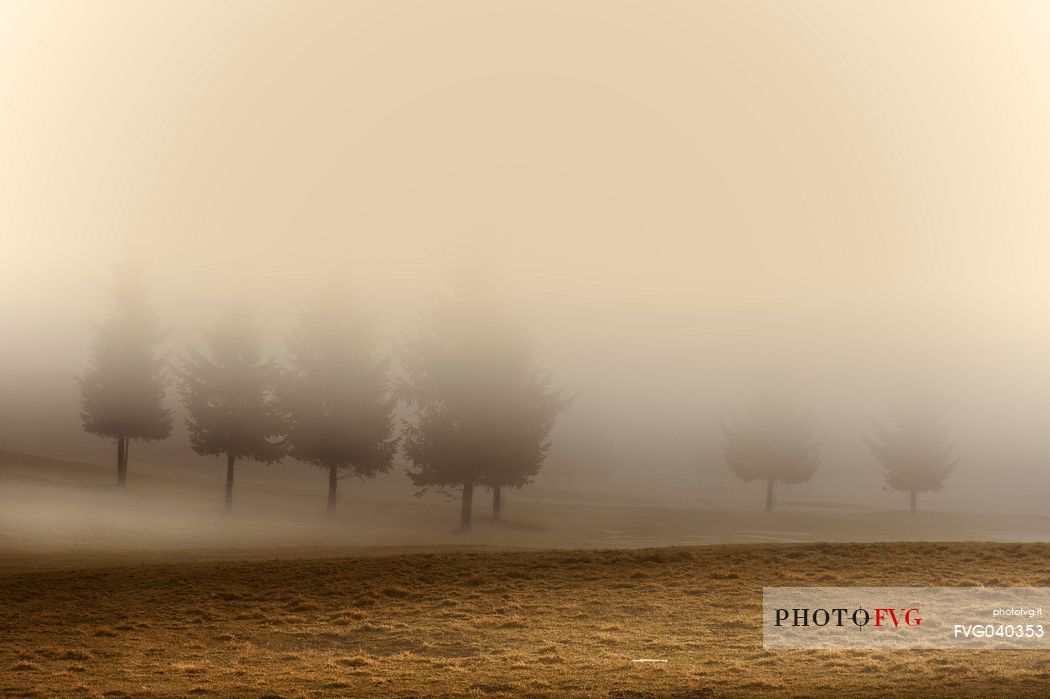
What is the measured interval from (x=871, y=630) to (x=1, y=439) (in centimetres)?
8874

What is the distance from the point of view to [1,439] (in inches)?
3287

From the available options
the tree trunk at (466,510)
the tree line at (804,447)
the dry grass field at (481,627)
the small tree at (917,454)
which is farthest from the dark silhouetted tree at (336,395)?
the small tree at (917,454)

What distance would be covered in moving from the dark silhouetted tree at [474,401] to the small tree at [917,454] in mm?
29214

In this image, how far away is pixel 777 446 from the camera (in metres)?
58.5

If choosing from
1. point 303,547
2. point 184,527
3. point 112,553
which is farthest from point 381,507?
point 112,553

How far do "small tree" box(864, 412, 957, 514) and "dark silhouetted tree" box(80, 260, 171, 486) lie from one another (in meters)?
48.8

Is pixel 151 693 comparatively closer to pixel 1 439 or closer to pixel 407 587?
pixel 407 587

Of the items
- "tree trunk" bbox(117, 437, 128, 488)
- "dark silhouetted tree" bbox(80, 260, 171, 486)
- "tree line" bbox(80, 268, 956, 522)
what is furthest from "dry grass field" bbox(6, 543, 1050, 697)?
"dark silhouetted tree" bbox(80, 260, 171, 486)

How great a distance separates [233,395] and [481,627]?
113 ft

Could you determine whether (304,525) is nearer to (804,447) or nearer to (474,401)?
(474,401)

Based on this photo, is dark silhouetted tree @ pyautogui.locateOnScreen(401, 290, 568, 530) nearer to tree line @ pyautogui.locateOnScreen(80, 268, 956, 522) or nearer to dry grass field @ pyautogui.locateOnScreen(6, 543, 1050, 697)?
tree line @ pyautogui.locateOnScreen(80, 268, 956, 522)

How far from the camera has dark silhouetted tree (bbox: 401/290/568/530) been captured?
4288 cm

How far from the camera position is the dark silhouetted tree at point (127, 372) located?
2106 inches

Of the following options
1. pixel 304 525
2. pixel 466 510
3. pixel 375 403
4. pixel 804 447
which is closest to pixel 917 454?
pixel 804 447
